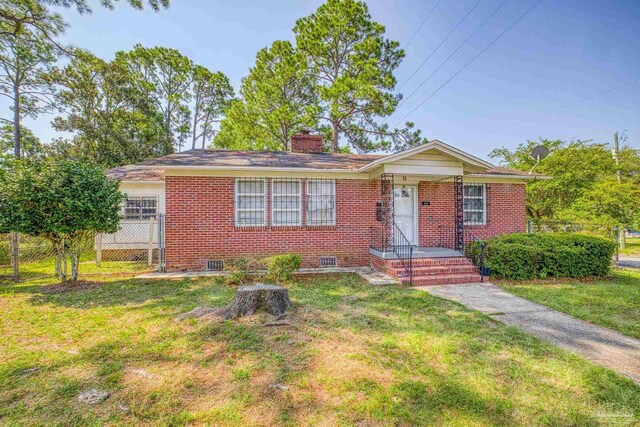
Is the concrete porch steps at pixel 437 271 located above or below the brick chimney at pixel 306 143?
below

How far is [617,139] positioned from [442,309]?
25.4 m

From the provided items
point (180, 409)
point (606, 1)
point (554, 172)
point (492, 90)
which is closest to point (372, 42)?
point (492, 90)

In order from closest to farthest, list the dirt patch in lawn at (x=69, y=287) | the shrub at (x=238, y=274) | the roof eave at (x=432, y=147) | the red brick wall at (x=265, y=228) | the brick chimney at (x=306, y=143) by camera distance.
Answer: the dirt patch in lawn at (x=69, y=287) < the shrub at (x=238, y=274) < the roof eave at (x=432, y=147) < the red brick wall at (x=265, y=228) < the brick chimney at (x=306, y=143)

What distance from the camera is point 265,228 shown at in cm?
884

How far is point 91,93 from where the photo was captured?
2044 cm

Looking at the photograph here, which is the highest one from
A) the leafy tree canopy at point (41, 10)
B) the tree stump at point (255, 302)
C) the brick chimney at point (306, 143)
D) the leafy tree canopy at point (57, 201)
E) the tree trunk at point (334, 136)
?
the leafy tree canopy at point (41, 10)

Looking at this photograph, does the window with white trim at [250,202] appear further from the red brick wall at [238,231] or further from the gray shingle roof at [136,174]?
the gray shingle roof at [136,174]

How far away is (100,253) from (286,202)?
271 inches

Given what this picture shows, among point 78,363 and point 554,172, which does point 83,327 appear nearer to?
point 78,363

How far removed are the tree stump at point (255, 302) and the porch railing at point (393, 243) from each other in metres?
4.27

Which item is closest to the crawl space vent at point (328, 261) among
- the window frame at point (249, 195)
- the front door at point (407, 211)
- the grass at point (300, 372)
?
the window frame at point (249, 195)

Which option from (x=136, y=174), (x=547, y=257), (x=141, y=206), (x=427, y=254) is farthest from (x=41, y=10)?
(x=547, y=257)

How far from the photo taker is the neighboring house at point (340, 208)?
8.32m

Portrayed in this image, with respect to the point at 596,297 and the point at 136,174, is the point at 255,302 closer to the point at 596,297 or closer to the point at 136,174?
the point at 596,297
